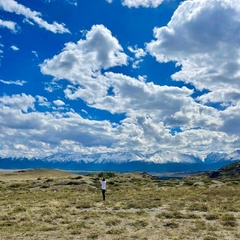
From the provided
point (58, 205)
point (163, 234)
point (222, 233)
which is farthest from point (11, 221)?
point (222, 233)

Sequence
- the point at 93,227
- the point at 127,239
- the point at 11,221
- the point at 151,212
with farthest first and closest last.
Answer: the point at 151,212, the point at 11,221, the point at 93,227, the point at 127,239

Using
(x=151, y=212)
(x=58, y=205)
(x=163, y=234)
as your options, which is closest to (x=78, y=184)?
(x=58, y=205)

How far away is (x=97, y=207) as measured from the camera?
119 ft

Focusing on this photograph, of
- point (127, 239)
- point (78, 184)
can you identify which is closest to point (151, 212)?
point (127, 239)

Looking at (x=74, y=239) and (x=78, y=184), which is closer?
(x=74, y=239)

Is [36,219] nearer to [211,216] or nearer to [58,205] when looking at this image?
[58,205]

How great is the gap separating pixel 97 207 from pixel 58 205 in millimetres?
4378

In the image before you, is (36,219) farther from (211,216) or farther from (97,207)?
(211,216)

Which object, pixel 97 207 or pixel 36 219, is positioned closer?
pixel 36 219

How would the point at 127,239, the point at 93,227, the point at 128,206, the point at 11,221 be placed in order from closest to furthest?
the point at 127,239 < the point at 93,227 < the point at 11,221 < the point at 128,206

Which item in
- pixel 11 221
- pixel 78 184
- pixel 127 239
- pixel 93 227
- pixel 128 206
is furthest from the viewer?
pixel 78 184

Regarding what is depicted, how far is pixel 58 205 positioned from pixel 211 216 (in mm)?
17047

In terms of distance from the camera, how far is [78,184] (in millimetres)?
74625

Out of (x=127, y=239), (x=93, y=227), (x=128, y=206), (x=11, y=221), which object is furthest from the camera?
(x=128, y=206)
